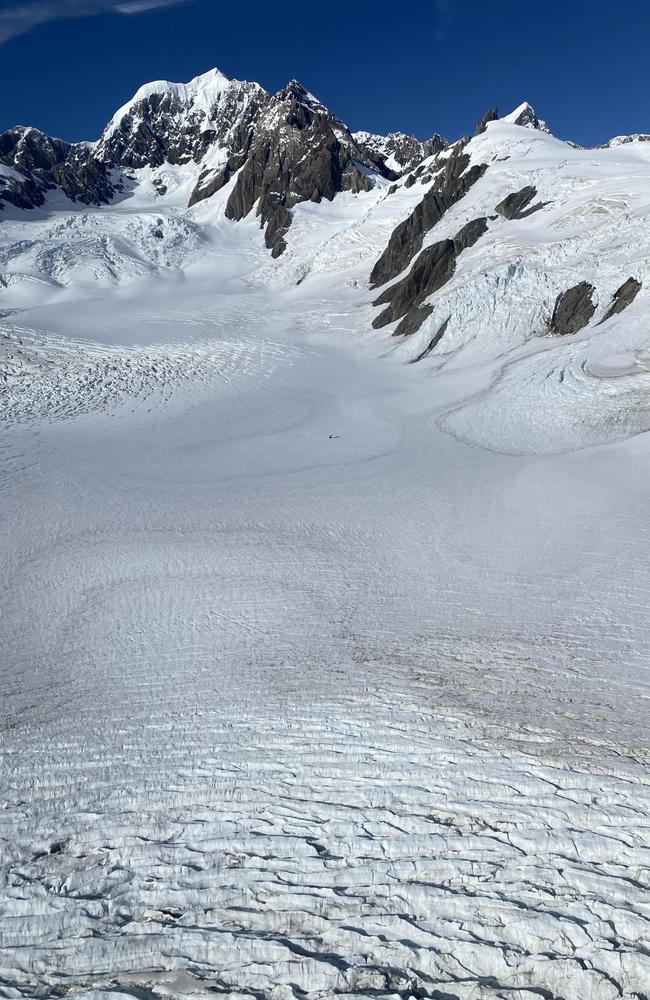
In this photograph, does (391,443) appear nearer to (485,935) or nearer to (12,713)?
(12,713)

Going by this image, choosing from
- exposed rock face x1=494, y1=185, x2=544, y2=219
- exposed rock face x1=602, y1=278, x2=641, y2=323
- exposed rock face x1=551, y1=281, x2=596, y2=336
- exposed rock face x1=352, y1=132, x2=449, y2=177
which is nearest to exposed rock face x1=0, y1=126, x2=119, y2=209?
exposed rock face x1=352, y1=132, x2=449, y2=177

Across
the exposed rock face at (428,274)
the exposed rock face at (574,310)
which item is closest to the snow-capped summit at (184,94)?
the exposed rock face at (428,274)

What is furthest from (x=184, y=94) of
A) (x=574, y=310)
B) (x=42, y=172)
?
(x=574, y=310)

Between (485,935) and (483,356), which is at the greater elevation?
(483,356)

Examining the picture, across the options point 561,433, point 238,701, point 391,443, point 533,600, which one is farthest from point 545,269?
point 238,701

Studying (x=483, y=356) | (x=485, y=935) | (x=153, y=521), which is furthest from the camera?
(x=483, y=356)

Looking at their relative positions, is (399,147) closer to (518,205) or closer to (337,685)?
(518,205)

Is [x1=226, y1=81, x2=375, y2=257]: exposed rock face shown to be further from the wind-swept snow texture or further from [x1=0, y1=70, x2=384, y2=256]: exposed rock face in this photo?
the wind-swept snow texture
